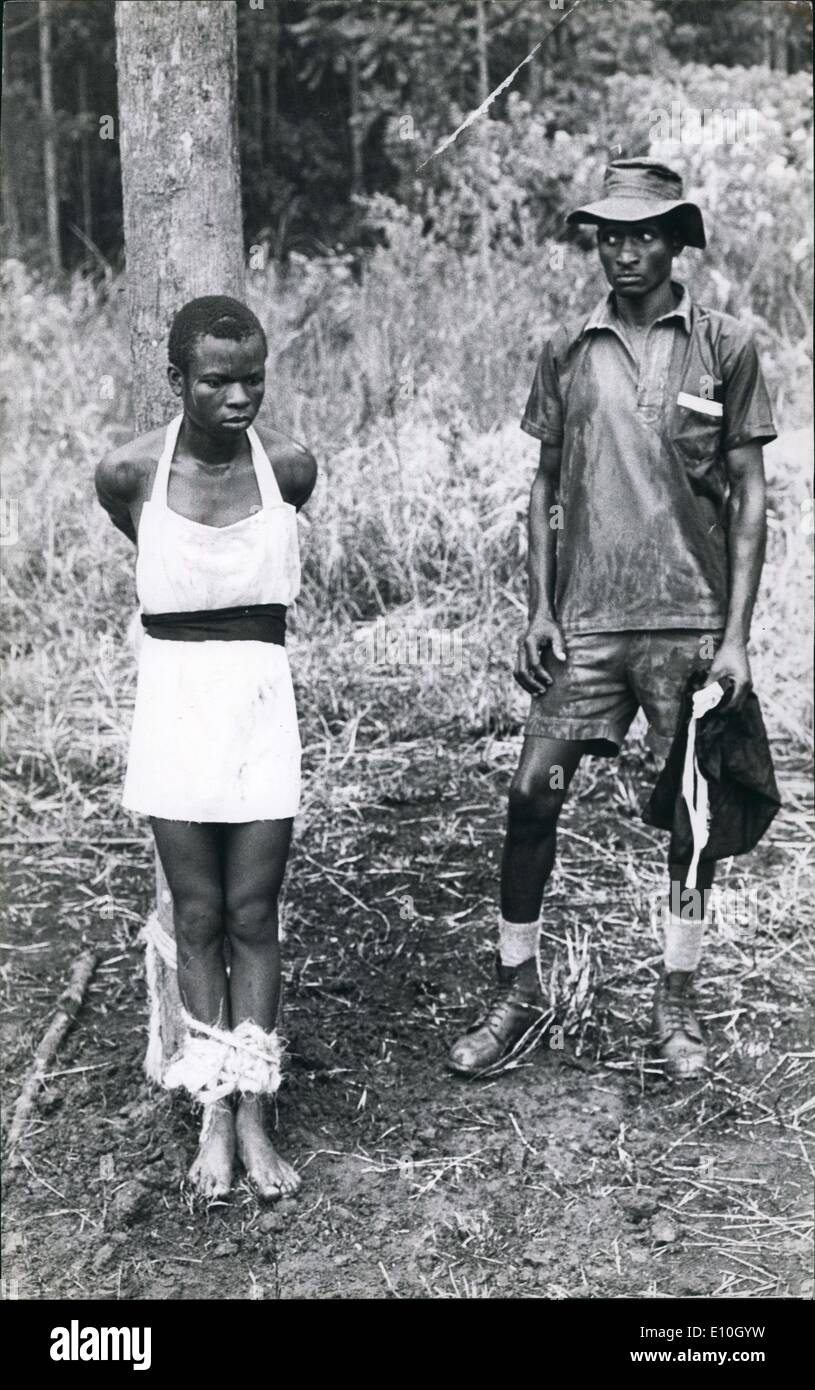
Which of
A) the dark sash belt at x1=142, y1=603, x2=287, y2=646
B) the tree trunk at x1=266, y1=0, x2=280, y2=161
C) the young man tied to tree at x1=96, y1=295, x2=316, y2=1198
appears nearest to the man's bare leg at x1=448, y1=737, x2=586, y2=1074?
the young man tied to tree at x1=96, y1=295, x2=316, y2=1198

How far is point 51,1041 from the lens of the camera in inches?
148

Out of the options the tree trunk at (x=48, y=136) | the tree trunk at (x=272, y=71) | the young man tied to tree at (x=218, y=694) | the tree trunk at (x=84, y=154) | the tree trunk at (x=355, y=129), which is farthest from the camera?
the tree trunk at (x=84, y=154)

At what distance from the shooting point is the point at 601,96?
10.1 metres

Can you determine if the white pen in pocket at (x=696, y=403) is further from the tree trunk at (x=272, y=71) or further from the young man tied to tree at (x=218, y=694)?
the tree trunk at (x=272, y=71)

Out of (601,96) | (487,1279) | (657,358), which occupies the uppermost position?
(601,96)

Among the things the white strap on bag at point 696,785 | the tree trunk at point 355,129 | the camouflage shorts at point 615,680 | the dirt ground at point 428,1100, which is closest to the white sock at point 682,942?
the white strap on bag at point 696,785

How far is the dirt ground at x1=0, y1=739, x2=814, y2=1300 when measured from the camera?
3.07m

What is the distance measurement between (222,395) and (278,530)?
0.30 m

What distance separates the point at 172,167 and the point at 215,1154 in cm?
201

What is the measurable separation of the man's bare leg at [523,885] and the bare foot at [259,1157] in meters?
0.59

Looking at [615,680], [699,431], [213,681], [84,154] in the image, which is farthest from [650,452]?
[84,154]

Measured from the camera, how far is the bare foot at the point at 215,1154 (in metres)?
3.16
